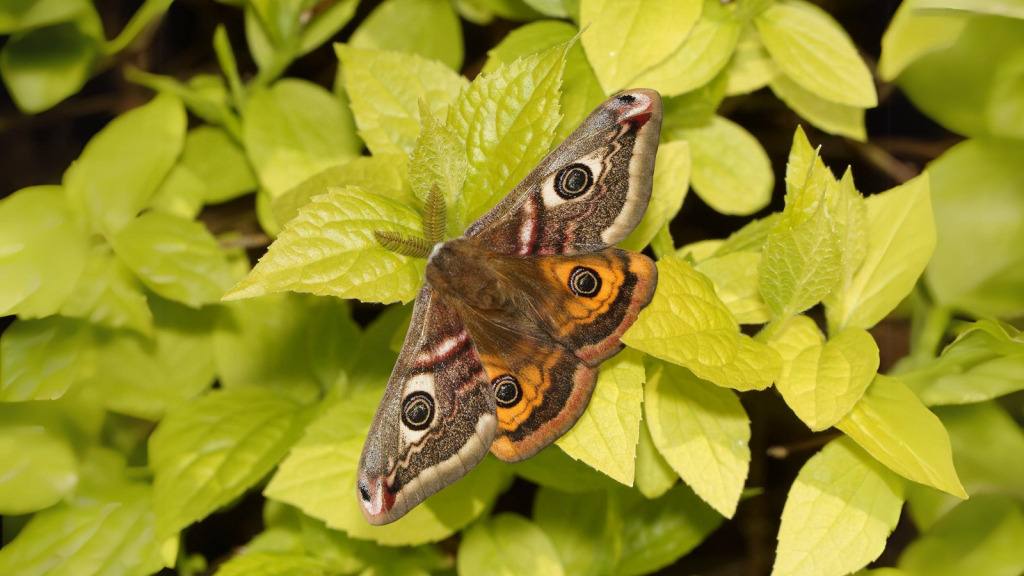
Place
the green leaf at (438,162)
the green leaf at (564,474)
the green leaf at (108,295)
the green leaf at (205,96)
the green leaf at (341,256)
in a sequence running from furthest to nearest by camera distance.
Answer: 1. the green leaf at (205,96)
2. the green leaf at (108,295)
3. the green leaf at (564,474)
4. the green leaf at (438,162)
5. the green leaf at (341,256)

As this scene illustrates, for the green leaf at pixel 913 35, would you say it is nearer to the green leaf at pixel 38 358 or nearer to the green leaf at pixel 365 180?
the green leaf at pixel 365 180

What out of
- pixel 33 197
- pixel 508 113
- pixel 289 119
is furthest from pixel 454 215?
pixel 33 197

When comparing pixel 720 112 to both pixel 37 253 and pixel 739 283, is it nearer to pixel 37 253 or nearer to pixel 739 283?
pixel 739 283

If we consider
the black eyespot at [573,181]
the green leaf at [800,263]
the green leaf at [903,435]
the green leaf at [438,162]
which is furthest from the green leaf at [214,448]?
the green leaf at [903,435]

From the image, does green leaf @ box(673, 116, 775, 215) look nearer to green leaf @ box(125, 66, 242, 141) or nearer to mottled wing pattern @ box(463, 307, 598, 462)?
mottled wing pattern @ box(463, 307, 598, 462)

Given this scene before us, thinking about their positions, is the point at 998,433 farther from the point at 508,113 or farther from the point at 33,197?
the point at 33,197

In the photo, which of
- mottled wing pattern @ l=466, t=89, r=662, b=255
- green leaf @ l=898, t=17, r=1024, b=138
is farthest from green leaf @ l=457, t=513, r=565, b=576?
green leaf @ l=898, t=17, r=1024, b=138
